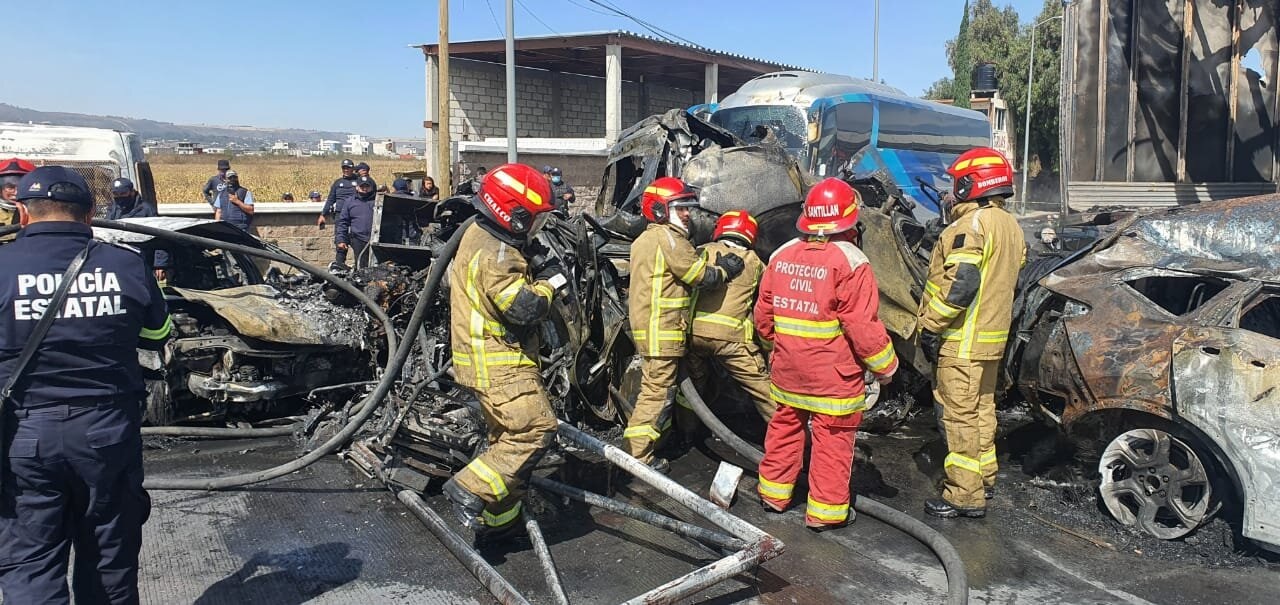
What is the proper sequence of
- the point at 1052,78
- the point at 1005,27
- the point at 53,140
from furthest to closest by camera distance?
the point at 1005,27 → the point at 1052,78 → the point at 53,140

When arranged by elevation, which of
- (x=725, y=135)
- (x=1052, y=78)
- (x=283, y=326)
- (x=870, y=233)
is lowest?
(x=283, y=326)

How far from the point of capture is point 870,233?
570cm

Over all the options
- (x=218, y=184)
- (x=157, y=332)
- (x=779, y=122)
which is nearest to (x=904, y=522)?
(x=157, y=332)

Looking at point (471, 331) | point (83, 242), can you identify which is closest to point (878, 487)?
point (471, 331)

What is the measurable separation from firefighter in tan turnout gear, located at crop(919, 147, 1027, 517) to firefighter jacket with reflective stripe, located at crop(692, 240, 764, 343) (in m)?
1.01

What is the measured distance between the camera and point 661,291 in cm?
488

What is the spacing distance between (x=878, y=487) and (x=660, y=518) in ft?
5.51

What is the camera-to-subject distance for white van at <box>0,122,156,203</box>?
884 centimetres

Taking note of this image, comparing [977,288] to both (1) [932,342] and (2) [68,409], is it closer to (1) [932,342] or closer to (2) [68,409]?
(1) [932,342]

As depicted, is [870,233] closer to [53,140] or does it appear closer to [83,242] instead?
[83,242]

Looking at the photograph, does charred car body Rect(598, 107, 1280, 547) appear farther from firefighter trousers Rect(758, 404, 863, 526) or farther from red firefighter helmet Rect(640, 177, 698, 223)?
red firefighter helmet Rect(640, 177, 698, 223)

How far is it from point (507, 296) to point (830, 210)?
1.69 metres

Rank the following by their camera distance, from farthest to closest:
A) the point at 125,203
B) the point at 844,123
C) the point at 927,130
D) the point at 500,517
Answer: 1. the point at 927,130
2. the point at 844,123
3. the point at 125,203
4. the point at 500,517

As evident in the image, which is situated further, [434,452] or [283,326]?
[283,326]
